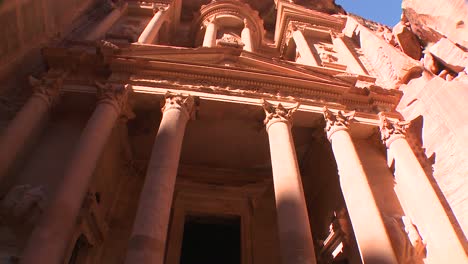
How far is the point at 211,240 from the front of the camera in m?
11.7

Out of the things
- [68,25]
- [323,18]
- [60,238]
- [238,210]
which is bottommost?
[60,238]

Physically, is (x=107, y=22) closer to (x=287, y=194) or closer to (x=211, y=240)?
(x=211, y=240)

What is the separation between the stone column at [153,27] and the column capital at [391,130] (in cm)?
956

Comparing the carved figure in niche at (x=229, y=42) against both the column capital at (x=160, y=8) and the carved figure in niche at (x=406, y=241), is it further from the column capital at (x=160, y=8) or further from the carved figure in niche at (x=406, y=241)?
the carved figure in niche at (x=406, y=241)

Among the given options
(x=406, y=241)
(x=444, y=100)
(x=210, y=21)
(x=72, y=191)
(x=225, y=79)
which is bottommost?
(x=406, y=241)

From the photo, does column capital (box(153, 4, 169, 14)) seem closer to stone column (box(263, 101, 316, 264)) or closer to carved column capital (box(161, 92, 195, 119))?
carved column capital (box(161, 92, 195, 119))

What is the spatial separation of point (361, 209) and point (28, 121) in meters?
7.80

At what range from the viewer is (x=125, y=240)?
986 cm

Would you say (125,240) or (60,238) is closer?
(60,238)

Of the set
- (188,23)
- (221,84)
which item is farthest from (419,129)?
(188,23)

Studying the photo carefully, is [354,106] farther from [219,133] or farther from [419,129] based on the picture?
[219,133]

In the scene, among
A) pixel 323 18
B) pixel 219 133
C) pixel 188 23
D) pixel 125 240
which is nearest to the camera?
pixel 125 240

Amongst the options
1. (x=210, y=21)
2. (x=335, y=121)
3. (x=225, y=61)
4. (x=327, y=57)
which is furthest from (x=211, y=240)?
(x=210, y=21)

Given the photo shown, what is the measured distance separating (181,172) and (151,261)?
6.65 m
